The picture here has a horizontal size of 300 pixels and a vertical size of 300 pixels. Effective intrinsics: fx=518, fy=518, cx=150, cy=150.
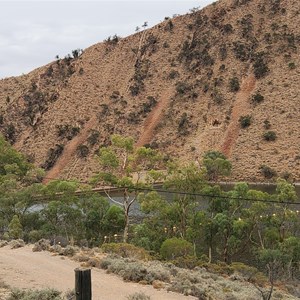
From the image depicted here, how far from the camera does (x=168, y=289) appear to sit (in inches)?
658

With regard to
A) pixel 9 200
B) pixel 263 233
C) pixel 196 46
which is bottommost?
pixel 263 233

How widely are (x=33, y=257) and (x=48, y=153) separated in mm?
70763

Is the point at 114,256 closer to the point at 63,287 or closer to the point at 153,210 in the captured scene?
the point at 63,287

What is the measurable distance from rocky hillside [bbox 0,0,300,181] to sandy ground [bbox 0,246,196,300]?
189 ft

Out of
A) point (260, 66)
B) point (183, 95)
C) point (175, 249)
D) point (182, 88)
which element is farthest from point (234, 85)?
point (175, 249)

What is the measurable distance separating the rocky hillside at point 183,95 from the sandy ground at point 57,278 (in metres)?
57.5

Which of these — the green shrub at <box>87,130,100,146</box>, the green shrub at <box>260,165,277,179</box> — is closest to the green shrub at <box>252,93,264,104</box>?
the green shrub at <box>260,165,277,179</box>

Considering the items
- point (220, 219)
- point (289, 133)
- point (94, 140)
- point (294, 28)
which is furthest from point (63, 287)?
point (294, 28)

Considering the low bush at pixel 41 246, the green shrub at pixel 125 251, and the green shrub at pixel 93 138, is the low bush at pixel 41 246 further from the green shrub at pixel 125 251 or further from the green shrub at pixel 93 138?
the green shrub at pixel 93 138

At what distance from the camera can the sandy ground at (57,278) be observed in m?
16.0

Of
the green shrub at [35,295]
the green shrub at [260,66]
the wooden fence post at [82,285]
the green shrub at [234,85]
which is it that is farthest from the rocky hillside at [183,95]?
the wooden fence post at [82,285]

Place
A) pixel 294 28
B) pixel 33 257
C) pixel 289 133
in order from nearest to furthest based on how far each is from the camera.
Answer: pixel 33 257 < pixel 289 133 < pixel 294 28

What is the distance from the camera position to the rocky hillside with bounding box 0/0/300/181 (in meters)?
82.4

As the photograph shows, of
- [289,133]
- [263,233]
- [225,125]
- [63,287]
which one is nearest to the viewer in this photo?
[63,287]
